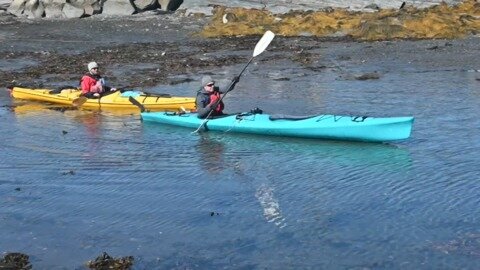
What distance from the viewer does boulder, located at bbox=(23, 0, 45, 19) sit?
33.8 metres

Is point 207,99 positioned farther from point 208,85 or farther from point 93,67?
point 93,67

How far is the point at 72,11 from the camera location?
109 feet

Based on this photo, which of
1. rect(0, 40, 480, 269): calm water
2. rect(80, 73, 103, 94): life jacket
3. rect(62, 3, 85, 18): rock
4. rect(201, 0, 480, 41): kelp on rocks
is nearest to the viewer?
rect(0, 40, 480, 269): calm water

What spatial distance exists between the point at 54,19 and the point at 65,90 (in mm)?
17859

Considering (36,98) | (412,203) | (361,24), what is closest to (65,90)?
(36,98)

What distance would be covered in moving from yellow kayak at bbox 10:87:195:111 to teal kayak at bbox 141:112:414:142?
1.55m

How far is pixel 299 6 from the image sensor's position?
33.0 m

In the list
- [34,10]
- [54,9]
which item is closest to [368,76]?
[54,9]

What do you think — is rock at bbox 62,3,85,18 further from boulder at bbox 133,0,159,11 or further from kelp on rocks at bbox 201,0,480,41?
kelp on rocks at bbox 201,0,480,41

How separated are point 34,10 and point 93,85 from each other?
19639 millimetres

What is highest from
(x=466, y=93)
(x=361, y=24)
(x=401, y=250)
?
(x=361, y=24)

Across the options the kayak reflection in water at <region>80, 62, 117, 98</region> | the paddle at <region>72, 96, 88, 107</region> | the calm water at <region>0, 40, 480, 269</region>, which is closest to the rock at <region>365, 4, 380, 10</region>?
the calm water at <region>0, 40, 480, 269</region>

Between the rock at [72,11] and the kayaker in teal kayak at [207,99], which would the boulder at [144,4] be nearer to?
the rock at [72,11]

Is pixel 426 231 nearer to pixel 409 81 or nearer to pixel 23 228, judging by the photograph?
pixel 23 228
